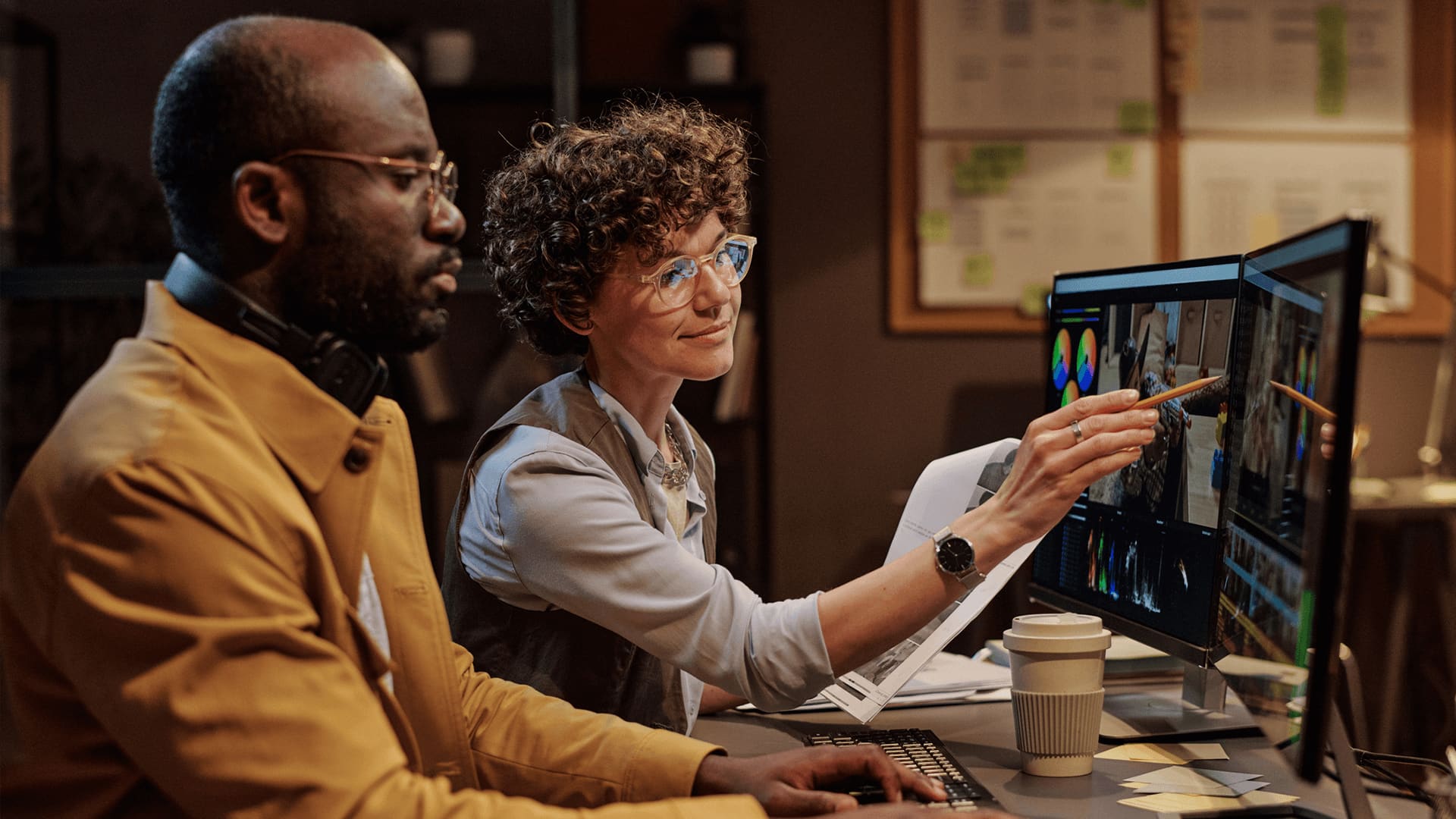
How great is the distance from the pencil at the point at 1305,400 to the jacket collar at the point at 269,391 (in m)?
0.73

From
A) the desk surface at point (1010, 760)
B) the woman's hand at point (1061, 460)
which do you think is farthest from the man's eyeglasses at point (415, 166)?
the desk surface at point (1010, 760)

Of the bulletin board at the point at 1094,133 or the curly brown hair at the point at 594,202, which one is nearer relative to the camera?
the curly brown hair at the point at 594,202

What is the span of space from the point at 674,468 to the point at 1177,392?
605mm

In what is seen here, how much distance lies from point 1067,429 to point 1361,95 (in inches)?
127

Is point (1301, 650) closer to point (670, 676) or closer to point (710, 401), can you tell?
point (670, 676)

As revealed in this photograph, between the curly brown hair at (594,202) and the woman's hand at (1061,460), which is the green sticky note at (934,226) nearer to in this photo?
the curly brown hair at (594,202)

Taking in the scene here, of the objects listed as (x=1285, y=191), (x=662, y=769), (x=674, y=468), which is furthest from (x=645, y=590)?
(x=1285, y=191)

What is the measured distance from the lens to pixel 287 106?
3.17ft

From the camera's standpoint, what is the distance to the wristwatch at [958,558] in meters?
1.28

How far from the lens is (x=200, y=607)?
2.70ft

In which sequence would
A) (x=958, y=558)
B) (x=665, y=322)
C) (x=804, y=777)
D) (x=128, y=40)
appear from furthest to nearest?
(x=128, y=40) < (x=665, y=322) < (x=958, y=558) < (x=804, y=777)

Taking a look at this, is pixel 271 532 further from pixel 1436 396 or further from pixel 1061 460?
pixel 1436 396

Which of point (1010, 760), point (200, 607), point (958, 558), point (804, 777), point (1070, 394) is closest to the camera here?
point (200, 607)

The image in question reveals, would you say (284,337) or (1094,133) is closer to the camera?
(284,337)
